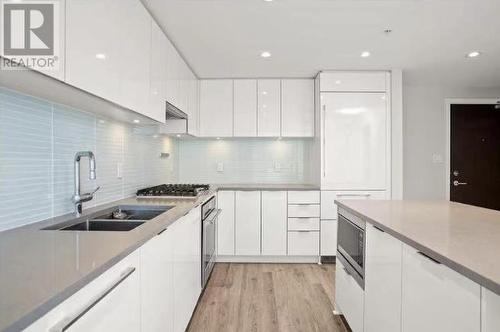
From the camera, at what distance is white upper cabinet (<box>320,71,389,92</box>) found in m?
3.46

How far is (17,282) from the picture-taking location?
2.44 ft

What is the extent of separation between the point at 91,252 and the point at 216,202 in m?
2.49

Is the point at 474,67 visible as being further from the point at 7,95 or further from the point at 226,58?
the point at 7,95

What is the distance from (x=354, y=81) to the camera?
11.4ft

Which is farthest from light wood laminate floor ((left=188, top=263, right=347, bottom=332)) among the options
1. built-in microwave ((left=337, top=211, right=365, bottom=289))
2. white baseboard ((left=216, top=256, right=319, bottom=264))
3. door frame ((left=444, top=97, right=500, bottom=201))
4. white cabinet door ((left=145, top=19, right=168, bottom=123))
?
door frame ((left=444, top=97, right=500, bottom=201))

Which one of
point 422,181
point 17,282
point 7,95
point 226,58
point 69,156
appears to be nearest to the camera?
point 17,282

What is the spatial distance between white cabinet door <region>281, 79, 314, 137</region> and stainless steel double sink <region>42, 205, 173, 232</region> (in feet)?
7.22

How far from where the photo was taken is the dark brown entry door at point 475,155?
14.0 feet

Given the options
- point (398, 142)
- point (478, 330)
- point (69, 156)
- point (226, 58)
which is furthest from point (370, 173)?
point (69, 156)

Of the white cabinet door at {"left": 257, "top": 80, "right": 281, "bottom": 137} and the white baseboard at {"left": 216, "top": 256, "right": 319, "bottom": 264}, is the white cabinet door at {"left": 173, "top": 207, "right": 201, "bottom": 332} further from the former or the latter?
the white cabinet door at {"left": 257, "top": 80, "right": 281, "bottom": 137}

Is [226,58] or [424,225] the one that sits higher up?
[226,58]

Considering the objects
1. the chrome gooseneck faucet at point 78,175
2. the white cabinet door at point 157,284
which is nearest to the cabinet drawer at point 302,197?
the white cabinet door at point 157,284

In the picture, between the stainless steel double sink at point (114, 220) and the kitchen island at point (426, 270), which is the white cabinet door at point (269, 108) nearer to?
the kitchen island at point (426, 270)

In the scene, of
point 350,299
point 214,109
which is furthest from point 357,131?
point 350,299
